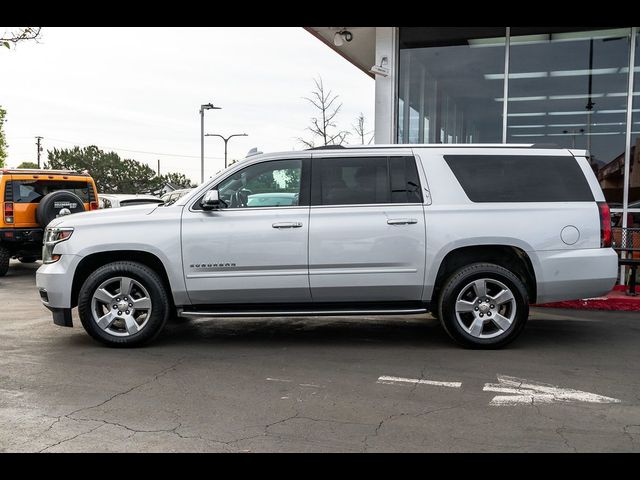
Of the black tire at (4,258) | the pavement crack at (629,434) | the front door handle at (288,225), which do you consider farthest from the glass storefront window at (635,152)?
the black tire at (4,258)

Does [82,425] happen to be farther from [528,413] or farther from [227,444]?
[528,413]

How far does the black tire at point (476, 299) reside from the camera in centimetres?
593

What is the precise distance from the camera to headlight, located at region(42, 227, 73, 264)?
20.0ft

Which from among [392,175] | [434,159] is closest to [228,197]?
[392,175]

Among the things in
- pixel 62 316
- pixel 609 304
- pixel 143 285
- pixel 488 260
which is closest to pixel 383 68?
pixel 609 304

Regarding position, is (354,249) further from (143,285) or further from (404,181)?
(143,285)

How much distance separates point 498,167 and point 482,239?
79 centimetres

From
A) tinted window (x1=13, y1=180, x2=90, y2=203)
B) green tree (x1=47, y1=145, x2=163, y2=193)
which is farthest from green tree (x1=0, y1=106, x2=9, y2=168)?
green tree (x1=47, y1=145, x2=163, y2=193)

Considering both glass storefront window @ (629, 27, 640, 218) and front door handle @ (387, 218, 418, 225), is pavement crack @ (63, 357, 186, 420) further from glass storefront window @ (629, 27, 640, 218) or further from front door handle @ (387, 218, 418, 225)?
glass storefront window @ (629, 27, 640, 218)

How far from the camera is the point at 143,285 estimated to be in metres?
6.02

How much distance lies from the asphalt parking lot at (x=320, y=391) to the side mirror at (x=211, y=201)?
4.77 feet

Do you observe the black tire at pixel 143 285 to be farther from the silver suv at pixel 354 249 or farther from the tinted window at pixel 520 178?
the tinted window at pixel 520 178

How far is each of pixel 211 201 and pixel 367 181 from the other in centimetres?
159

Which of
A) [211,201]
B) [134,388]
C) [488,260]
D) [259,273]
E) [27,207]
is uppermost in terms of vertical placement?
[211,201]
